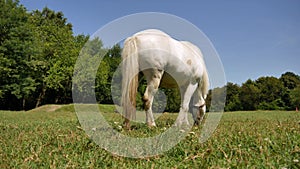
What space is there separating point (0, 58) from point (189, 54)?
101 ft

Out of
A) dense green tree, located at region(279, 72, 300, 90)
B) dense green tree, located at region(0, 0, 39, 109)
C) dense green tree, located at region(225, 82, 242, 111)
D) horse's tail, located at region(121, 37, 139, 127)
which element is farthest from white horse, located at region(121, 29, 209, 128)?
dense green tree, located at region(279, 72, 300, 90)

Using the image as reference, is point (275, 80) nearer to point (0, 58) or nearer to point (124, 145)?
point (0, 58)

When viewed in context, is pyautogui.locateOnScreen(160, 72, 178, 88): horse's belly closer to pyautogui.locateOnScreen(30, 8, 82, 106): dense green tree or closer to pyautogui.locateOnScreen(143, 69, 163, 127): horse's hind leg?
pyautogui.locateOnScreen(143, 69, 163, 127): horse's hind leg

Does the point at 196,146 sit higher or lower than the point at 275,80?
lower

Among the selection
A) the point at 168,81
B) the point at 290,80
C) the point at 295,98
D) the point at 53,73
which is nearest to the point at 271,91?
the point at 290,80

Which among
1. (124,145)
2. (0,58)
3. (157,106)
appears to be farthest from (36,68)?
(124,145)

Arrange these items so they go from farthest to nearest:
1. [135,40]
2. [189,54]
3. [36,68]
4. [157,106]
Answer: [36,68], [157,106], [189,54], [135,40]

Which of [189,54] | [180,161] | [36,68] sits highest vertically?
[36,68]

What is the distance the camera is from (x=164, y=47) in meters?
6.78

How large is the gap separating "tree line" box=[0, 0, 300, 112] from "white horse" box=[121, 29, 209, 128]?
1392cm

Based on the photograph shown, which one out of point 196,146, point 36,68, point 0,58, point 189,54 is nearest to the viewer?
point 196,146

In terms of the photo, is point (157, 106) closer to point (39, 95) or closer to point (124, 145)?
point (124, 145)

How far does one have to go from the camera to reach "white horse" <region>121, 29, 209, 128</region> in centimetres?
624

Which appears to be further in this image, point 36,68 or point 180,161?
point 36,68
